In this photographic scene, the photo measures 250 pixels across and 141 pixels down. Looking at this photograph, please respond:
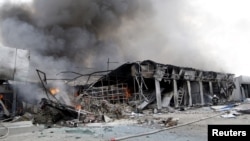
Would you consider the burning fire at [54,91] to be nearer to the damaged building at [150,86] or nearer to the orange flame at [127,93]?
the damaged building at [150,86]

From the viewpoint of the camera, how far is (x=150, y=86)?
1922 centimetres

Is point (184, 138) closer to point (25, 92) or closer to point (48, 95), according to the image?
point (48, 95)

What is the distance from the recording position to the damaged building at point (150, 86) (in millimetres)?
17109

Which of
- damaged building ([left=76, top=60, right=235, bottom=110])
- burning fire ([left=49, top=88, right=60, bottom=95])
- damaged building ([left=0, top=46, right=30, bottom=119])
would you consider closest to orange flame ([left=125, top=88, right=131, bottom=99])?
damaged building ([left=76, top=60, right=235, bottom=110])

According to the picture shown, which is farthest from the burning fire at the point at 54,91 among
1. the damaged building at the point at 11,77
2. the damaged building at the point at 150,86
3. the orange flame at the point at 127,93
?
the orange flame at the point at 127,93

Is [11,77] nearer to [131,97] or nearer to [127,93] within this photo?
[127,93]

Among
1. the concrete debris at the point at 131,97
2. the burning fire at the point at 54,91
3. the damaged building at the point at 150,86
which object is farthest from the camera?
the damaged building at the point at 150,86

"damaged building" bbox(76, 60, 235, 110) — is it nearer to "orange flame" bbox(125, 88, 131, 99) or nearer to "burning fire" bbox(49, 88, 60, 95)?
"orange flame" bbox(125, 88, 131, 99)

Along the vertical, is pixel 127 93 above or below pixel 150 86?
below

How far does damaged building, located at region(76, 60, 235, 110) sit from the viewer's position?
56.1ft

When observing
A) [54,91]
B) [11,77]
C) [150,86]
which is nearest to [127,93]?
[150,86]

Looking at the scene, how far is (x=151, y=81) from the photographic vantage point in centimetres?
1888

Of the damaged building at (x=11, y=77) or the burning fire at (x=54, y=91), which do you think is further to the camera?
the burning fire at (x=54, y=91)

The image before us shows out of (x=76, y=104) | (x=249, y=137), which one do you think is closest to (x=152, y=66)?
(x=76, y=104)
